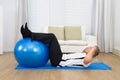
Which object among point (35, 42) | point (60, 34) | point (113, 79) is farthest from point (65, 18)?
point (113, 79)

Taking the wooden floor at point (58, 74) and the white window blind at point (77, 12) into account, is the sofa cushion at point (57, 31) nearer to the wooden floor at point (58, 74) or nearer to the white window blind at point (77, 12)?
the white window blind at point (77, 12)

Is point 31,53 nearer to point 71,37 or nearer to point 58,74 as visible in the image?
point 58,74

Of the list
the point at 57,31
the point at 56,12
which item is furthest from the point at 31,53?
the point at 56,12

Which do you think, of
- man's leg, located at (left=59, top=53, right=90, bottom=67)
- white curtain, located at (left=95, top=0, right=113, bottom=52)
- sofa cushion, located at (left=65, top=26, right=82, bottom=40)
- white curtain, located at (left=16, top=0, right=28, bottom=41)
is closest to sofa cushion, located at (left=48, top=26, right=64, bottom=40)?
sofa cushion, located at (left=65, top=26, right=82, bottom=40)

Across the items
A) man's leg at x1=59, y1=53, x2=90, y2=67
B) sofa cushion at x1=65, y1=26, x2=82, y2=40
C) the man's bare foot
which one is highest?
sofa cushion at x1=65, y1=26, x2=82, y2=40

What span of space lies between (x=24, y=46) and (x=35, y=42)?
227 millimetres

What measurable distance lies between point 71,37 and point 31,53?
274 cm

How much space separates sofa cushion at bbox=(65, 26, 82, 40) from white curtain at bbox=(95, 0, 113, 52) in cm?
78

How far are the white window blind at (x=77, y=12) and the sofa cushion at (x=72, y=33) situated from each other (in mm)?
625

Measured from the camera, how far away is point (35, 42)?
15.2ft

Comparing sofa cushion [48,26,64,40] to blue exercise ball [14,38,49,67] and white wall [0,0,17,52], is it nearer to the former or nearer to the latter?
white wall [0,0,17,52]

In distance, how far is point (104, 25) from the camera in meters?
7.64

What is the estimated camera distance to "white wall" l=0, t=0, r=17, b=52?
7.51 metres

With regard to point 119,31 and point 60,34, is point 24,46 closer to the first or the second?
point 60,34
